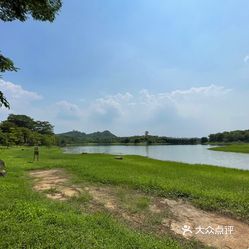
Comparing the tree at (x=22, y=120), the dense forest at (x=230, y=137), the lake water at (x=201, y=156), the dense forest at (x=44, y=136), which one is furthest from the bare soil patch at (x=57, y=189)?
the dense forest at (x=230, y=137)

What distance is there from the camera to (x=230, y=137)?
343 ft

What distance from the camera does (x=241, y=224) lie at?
21.8ft

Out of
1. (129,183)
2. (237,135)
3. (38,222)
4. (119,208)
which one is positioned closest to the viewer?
(38,222)

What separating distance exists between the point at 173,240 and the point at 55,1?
5033 mm

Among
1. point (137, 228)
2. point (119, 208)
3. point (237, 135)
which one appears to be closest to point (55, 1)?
point (137, 228)

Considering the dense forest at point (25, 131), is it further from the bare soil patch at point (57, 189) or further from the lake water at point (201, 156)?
the bare soil patch at point (57, 189)

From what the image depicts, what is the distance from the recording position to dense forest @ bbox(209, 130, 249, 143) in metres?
98.7

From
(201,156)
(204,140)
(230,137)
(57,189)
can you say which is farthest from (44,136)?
(57,189)

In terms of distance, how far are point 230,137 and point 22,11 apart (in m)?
108

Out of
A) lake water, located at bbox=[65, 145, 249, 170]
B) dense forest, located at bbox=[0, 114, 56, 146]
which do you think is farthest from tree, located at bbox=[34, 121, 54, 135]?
lake water, located at bbox=[65, 145, 249, 170]

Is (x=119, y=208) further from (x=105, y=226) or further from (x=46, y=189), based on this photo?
(x=46, y=189)

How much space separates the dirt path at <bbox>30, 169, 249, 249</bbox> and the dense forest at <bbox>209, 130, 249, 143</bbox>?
97981 millimetres

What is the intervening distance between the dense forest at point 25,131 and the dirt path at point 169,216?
1685 inches

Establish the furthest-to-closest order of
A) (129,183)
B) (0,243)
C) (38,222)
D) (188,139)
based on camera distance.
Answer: (188,139) → (129,183) → (38,222) → (0,243)
